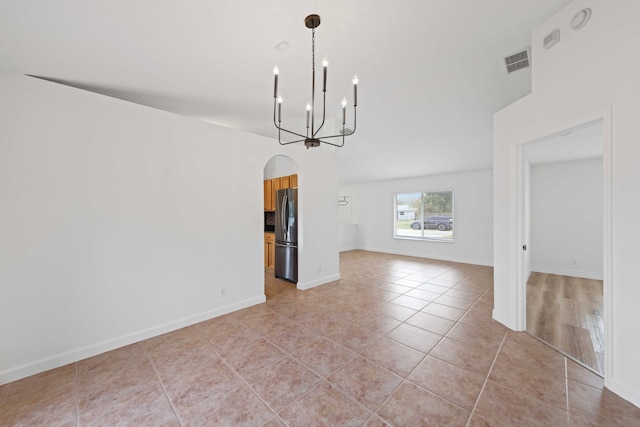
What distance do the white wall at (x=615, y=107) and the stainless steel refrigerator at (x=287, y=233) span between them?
3537 millimetres

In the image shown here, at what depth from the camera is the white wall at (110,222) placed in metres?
2.13

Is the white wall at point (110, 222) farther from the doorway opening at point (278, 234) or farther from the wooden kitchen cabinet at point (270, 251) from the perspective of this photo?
the wooden kitchen cabinet at point (270, 251)

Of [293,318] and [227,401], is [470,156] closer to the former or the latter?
[293,318]

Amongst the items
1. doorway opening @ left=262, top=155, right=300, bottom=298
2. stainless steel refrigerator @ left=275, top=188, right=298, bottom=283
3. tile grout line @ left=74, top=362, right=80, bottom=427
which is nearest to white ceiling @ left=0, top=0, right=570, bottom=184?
stainless steel refrigerator @ left=275, top=188, right=298, bottom=283

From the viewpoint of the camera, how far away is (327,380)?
204 centimetres

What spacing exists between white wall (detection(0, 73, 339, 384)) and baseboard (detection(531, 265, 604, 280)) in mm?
6343

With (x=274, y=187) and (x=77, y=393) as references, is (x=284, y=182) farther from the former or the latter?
(x=77, y=393)

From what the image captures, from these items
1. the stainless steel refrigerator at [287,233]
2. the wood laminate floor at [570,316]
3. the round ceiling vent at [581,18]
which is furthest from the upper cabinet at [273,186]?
the wood laminate floor at [570,316]

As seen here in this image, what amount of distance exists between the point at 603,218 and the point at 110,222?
14.6 ft

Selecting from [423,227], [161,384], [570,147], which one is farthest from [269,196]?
[570,147]

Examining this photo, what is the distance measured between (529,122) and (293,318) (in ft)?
11.7

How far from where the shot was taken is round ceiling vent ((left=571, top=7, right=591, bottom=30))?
2.01 meters

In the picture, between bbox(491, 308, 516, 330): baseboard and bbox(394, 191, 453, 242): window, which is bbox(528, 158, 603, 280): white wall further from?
bbox(491, 308, 516, 330): baseboard

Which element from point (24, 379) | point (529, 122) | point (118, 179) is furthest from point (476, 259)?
point (24, 379)
